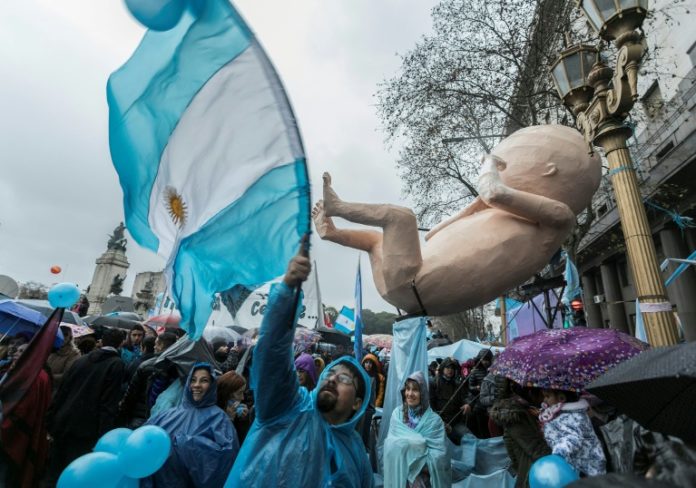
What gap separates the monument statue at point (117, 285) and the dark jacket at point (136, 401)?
35376 mm

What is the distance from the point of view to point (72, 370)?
13.5 ft

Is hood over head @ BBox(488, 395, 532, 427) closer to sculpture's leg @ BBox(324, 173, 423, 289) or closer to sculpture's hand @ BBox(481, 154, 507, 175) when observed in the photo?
sculpture's leg @ BBox(324, 173, 423, 289)

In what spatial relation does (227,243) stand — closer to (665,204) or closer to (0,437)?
(0,437)

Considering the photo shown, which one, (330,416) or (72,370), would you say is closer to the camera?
(330,416)

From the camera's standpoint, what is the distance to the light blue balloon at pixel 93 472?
6.97 ft

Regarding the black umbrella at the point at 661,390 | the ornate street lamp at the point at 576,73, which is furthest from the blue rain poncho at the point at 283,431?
the ornate street lamp at the point at 576,73

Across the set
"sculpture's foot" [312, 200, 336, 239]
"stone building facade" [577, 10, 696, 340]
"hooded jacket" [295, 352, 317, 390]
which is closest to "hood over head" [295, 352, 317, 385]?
"hooded jacket" [295, 352, 317, 390]

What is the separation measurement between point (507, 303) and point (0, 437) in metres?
11.1

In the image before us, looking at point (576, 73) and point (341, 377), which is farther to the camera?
point (576, 73)

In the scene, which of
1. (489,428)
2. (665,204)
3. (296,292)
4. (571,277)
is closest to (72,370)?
(296,292)

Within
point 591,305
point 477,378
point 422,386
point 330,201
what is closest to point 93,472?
point 330,201

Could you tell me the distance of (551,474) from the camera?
1.90 m

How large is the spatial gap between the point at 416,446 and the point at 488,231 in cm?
216

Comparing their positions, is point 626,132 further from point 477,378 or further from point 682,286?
point 682,286
